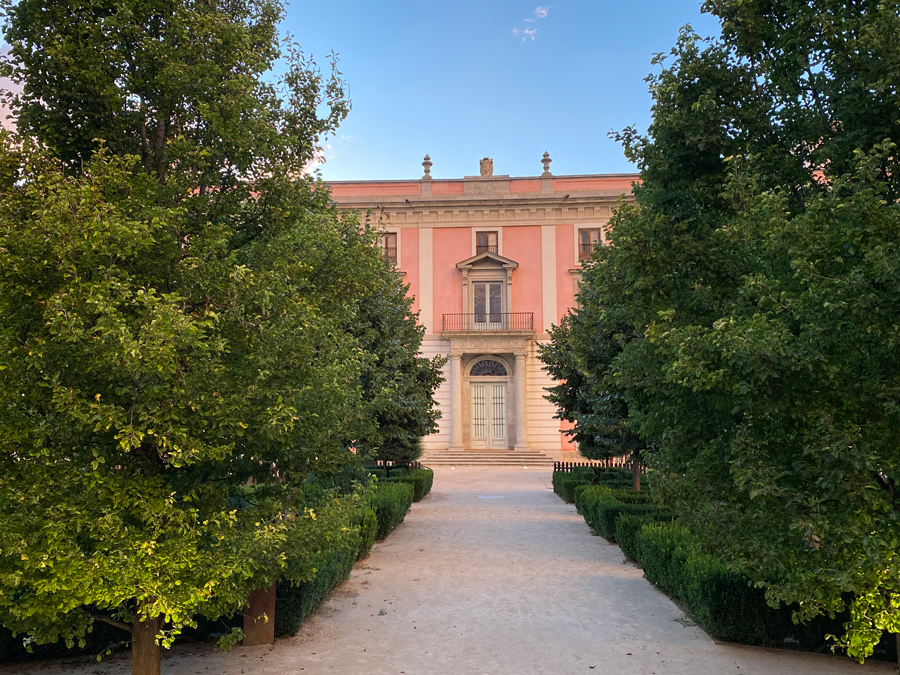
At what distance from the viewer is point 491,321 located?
102 ft

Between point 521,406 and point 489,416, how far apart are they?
1611 mm

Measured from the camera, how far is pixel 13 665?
644 centimetres

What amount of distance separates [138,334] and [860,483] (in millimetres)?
4511

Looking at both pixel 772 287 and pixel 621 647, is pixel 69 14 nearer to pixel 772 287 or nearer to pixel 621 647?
pixel 772 287

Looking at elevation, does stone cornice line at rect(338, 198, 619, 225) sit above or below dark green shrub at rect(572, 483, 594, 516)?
above

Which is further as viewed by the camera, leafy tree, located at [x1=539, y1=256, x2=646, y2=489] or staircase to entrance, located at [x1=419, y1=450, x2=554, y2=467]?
staircase to entrance, located at [x1=419, y1=450, x2=554, y2=467]

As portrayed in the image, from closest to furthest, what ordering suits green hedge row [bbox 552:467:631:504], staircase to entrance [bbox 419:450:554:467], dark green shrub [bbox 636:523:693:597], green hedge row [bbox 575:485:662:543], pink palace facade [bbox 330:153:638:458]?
1. dark green shrub [bbox 636:523:693:597]
2. green hedge row [bbox 575:485:662:543]
3. green hedge row [bbox 552:467:631:504]
4. staircase to entrance [bbox 419:450:554:467]
5. pink palace facade [bbox 330:153:638:458]

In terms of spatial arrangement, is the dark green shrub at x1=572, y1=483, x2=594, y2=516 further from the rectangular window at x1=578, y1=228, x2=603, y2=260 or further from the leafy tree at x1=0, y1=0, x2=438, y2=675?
the rectangular window at x1=578, y1=228, x2=603, y2=260

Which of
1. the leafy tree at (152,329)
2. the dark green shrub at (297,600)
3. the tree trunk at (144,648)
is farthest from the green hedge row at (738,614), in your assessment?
the tree trunk at (144,648)

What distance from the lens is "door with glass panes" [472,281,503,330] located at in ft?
102

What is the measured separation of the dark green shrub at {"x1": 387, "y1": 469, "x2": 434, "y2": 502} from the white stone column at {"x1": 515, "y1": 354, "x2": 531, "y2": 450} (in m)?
9.81

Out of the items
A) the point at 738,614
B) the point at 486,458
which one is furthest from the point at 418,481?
the point at 738,614

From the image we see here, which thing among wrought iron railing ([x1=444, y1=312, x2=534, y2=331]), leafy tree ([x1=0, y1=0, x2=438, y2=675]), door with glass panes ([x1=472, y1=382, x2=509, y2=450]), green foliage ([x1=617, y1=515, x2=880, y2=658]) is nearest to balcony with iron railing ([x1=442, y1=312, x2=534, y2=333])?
wrought iron railing ([x1=444, y1=312, x2=534, y2=331])

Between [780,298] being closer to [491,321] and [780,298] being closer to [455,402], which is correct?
[455,402]
